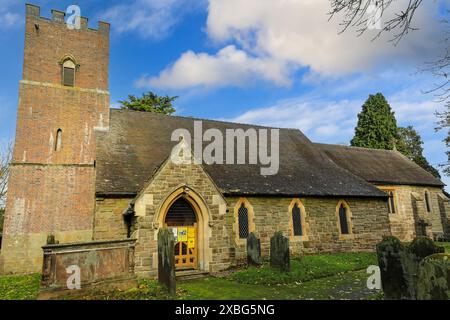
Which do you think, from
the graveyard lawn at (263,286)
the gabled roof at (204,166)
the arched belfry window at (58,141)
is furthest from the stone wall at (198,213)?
the arched belfry window at (58,141)

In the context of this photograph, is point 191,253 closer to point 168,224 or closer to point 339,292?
point 168,224

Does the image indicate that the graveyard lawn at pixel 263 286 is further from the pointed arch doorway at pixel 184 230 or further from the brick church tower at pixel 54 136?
the brick church tower at pixel 54 136

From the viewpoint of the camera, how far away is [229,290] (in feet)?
31.0

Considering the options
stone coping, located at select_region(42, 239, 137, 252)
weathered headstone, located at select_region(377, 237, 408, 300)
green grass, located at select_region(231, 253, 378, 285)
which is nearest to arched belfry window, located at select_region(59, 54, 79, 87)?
stone coping, located at select_region(42, 239, 137, 252)

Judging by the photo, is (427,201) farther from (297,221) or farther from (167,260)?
(167,260)

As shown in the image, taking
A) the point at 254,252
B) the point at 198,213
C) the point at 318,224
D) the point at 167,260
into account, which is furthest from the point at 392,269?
the point at 318,224

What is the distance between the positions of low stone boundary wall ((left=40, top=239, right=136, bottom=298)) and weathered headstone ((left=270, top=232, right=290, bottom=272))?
5.48m

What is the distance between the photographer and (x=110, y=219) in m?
13.5

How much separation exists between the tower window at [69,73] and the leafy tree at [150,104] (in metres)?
19.7

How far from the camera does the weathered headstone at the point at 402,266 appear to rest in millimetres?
7477

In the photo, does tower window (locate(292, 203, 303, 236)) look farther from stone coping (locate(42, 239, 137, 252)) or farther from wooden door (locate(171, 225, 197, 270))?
stone coping (locate(42, 239, 137, 252))

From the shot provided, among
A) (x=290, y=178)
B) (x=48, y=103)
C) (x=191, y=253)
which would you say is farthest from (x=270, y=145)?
(x=48, y=103)
